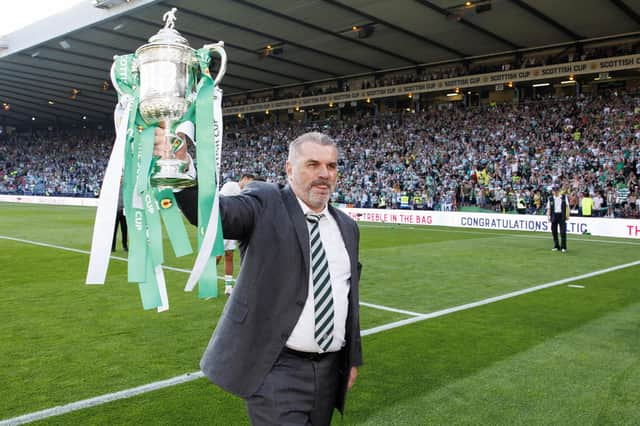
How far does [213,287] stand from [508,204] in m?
25.1

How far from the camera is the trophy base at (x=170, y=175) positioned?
6.79 feet

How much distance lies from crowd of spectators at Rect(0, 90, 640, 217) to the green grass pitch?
14.9 metres

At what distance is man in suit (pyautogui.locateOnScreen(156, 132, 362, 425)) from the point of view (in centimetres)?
248

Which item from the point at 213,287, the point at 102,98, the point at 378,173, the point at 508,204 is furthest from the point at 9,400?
the point at 102,98

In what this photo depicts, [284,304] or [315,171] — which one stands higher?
[315,171]

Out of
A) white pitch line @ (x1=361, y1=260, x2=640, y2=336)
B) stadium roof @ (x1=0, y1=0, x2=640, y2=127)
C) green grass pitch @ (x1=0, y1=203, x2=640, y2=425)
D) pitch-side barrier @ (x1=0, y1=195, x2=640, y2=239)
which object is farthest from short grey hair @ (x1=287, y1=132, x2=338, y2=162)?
stadium roof @ (x1=0, y1=0, x2=640, y2=127)

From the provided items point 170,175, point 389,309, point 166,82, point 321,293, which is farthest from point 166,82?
point 389,309

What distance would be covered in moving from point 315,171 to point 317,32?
29.5 meters

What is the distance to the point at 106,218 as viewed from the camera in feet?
7.38

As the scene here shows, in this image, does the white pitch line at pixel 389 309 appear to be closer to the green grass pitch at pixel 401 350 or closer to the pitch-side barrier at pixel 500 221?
the green grass pitch at pixel 401 350

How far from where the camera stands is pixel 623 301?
8773 mm

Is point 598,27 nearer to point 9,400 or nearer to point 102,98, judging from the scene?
point 9,400

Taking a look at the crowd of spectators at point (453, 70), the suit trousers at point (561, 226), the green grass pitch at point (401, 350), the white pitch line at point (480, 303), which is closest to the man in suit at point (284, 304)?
the green grass pitch at point (401, 350)

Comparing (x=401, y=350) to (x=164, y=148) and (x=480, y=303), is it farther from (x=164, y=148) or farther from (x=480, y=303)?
(x=164, y=148)
